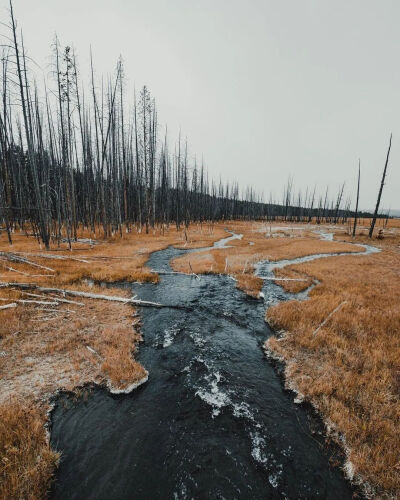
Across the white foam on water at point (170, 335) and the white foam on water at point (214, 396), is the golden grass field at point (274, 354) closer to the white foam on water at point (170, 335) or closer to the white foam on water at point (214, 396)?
the white foam on water at point (170, 335)

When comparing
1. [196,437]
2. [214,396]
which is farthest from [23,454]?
[214,396]

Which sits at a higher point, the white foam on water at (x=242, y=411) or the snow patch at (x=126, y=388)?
the snow patch at (x=126, y=388)

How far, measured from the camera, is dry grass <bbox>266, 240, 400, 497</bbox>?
12.9ft

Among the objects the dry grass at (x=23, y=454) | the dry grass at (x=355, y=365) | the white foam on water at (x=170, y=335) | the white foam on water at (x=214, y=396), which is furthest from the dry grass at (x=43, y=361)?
the dry grass at (x=355, y=365)

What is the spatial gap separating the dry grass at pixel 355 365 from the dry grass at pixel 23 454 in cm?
517

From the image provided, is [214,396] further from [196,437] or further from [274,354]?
[274,354]

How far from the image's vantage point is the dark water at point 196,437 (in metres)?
3.52

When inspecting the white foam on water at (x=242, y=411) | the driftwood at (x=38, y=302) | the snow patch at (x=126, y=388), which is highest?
the driftwood at (x=38, y=302)

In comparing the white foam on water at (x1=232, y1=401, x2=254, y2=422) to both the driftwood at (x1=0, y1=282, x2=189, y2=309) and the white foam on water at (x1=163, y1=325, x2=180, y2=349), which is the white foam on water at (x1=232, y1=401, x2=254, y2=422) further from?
the driftwood at (x1=0, y1=282, x2=189, y2=309)

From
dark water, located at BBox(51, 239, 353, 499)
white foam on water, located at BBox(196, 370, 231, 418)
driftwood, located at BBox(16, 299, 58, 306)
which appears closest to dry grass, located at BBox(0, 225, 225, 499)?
driftwood, located at BBox(16, 299, 58, 306)

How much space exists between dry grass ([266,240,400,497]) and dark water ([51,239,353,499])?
0.53 meters

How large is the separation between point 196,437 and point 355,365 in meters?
4.96

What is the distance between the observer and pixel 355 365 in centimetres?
621

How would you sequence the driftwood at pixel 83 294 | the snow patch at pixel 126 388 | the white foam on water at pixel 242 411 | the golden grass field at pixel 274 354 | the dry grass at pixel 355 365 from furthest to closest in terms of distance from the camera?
the driftwood at pixel 83 294 → the snow patch at pixel 126 388 → the white foam on water at pixel 242 411 → the dry grass at pixel 355 365 → the golden grass field at pixel 274 354
